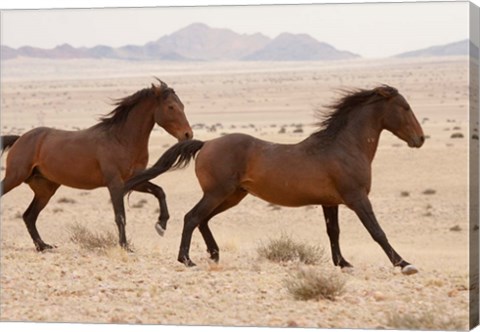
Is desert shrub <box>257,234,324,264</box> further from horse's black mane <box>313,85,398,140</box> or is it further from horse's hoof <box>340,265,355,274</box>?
horse's black mane <box>313,85,398,140</box>

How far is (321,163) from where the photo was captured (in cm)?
1270

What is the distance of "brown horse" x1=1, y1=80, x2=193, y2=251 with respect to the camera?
47.1ft

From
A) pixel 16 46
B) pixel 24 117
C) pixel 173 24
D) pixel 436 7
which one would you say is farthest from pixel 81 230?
pixel 24 117

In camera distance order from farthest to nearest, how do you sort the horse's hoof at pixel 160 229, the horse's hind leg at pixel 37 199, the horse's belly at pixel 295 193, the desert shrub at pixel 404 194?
the desert shrub at pixel 404 194 → the horse's hind leg at pixel 37 199 → the horse's hoof at pixel 160 229 → the horse's belly at pixel 295 193

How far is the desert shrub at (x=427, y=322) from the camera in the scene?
10328 millimetres

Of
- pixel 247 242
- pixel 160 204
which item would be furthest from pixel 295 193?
pixel 247 242

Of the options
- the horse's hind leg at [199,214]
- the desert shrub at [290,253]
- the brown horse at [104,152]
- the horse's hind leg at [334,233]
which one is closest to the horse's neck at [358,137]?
the horse's hind leg at [334,233]

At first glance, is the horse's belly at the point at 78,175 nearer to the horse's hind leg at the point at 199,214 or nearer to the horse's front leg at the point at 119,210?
the horse's front leg at the point at 119,210

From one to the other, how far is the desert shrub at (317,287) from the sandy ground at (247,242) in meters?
0.10

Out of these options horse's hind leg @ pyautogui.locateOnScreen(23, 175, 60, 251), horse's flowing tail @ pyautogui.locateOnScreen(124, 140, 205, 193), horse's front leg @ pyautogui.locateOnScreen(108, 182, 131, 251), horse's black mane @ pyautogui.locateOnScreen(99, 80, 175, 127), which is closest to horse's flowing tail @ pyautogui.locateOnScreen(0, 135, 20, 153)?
horse's hind leg @ pyautogui.locateOnScreen(23, 175, 60, 251)

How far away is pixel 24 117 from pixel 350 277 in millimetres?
43639

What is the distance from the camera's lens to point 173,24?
12906mm

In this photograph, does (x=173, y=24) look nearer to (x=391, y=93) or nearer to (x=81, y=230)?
(x=391, y=93)

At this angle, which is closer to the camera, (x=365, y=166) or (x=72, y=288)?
(x=72, y=288)
